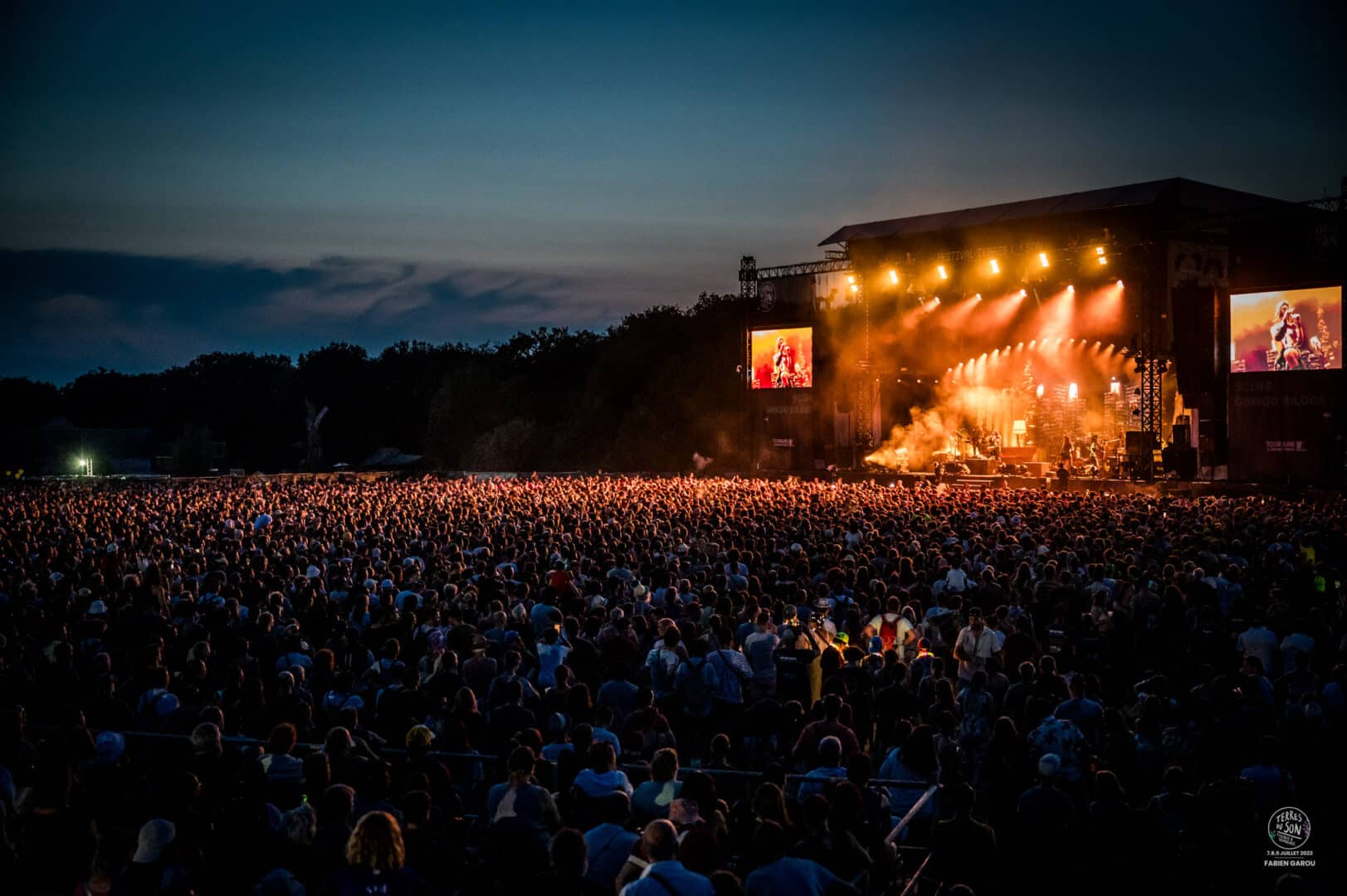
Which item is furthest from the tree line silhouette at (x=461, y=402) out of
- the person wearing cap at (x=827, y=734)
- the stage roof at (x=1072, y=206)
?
the person wearing cap at (x=827, y=734)

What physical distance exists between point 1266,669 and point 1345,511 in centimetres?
1273

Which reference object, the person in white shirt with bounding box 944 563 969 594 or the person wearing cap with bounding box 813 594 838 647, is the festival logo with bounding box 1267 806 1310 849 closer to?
the person wearing cap with bounding box 813 594 838 647

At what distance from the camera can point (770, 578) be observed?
1288 cm

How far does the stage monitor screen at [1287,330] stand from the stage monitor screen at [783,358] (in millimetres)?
13685

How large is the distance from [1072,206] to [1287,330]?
23.9ft

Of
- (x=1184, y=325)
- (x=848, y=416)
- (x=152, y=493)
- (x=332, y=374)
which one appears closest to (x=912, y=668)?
(x=152, y=493)

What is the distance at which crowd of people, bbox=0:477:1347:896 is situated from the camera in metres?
5.15

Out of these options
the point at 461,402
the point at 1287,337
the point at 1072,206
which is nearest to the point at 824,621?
the point at 1287,337

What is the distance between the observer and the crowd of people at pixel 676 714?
5.15 m

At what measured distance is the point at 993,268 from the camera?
3266 centimetres

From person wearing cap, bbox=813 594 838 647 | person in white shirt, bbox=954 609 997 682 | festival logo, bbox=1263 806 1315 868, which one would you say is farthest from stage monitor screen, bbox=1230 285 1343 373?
festival logo, bbox=1263 806 1315 868

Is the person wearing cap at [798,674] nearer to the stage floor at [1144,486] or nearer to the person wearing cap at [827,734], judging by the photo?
the person wearing cap at [827,734]

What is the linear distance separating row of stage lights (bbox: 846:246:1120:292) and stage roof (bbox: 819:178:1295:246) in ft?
4.86

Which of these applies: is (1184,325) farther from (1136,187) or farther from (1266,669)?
(1266,669)
